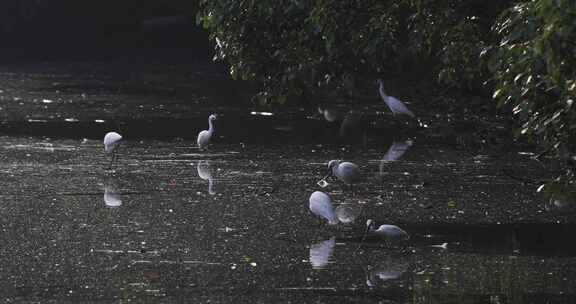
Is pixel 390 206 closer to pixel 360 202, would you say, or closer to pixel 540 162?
pixel 360 202

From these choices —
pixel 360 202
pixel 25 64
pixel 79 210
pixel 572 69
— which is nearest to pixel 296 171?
pixel 360 202

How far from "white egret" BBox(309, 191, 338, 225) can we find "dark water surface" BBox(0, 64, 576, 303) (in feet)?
0.45

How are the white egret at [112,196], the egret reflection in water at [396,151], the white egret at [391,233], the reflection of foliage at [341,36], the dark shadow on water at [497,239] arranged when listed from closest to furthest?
the dark shadow on water at [497,239] → the white egret at [391,233] → the white egret at [112,196] → the reflection of foliage at [341,36] → the egret reflection in water at [396,151]

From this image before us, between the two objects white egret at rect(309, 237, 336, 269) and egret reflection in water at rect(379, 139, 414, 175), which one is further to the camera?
egret reflection in water at rect(379, 139, 414, 175)

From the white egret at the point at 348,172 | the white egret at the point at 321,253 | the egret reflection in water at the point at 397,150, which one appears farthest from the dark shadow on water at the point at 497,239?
the egret reflection in water at the point at 397,150

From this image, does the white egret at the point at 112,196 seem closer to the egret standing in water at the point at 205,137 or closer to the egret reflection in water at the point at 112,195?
the egret reflection in water at the point at 112,195

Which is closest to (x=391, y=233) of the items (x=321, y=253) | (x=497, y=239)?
(x=321, y=253)

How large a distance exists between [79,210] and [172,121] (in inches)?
392

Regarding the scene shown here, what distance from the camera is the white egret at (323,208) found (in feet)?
37.5

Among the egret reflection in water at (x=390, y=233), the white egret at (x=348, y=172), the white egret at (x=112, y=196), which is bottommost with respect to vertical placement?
the egret reflection in water at (x=390, y=233)

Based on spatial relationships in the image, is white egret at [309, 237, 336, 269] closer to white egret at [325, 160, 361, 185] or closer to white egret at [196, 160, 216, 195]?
white egret at [325, 160, 361, 185]

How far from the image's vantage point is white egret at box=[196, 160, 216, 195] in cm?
1405

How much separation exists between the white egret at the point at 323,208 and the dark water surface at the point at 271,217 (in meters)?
0.14

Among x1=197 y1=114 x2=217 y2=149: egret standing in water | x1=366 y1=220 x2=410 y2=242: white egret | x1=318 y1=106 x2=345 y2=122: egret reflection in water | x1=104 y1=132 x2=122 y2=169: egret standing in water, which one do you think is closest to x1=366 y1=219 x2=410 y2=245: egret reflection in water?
x1=366 y1=220 x2=410 y2=242: white egret
